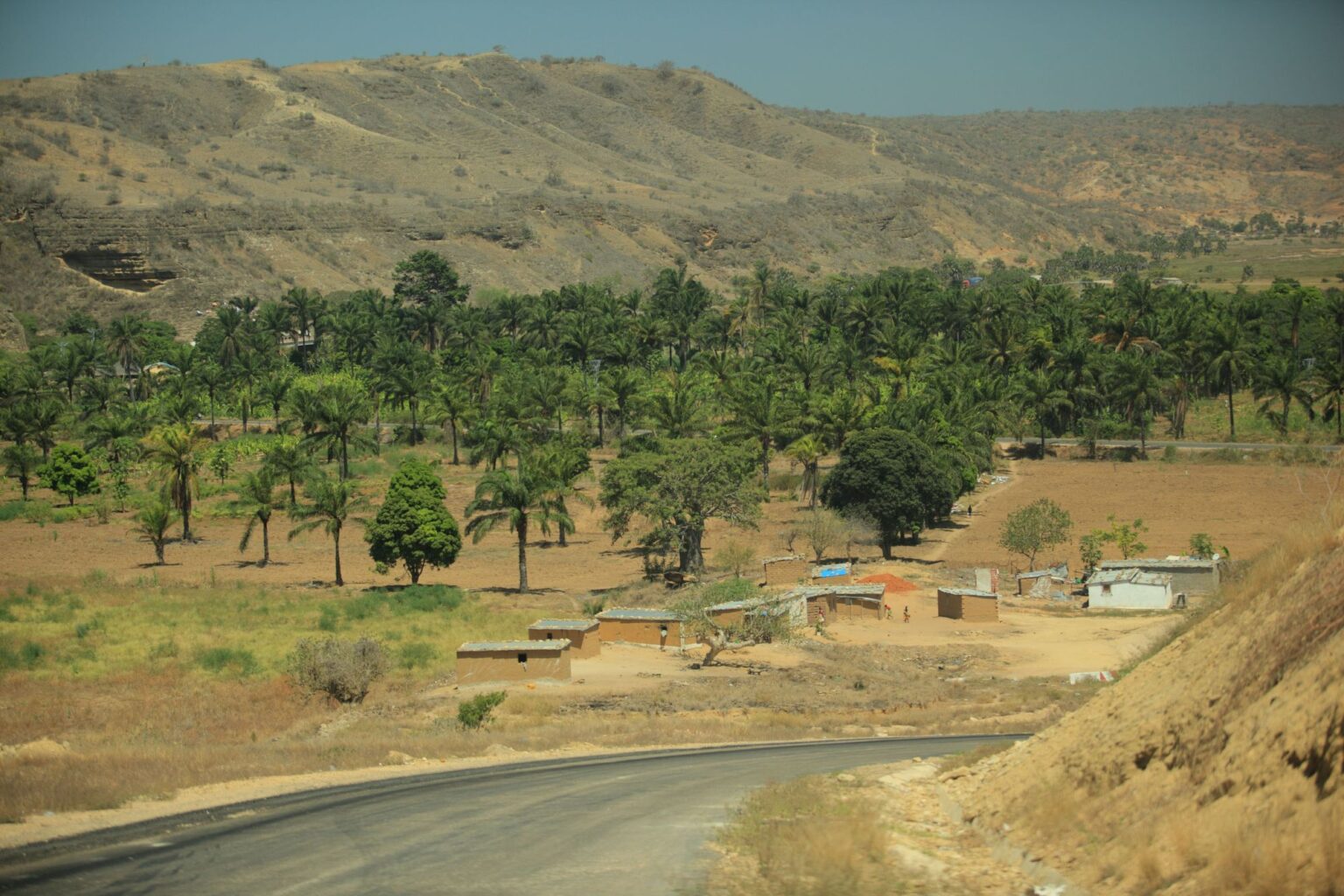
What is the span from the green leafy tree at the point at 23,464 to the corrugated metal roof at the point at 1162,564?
55.0m

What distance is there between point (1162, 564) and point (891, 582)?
9909 mm

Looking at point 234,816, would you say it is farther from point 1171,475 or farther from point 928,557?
point 1171,475

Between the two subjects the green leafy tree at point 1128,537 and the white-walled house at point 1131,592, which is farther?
the green leafy tree at point 1128,537

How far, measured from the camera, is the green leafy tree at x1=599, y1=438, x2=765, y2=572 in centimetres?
5375

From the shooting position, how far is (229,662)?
35.4 meters

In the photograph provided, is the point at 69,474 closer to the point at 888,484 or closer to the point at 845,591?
the point at 888,484

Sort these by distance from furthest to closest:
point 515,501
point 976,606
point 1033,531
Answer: point 1033,531 → point 515,501 → point 976,606

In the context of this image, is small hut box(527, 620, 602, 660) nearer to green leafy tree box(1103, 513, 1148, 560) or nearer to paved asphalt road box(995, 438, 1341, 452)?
green leafy tree box(1103, 513, 1148, 560)

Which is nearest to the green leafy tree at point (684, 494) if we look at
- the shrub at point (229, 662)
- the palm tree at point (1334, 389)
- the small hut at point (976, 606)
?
the small hut at point (976, 606)

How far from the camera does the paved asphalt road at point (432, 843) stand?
1317cm

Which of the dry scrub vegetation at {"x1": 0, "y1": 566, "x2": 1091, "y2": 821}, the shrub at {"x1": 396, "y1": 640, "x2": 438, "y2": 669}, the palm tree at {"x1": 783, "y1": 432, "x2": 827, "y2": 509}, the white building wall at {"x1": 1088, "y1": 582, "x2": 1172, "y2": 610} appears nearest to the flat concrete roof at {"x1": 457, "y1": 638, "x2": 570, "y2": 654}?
the dry scrub vegetation at {"x1": 0, "y1": 566, "x2": 1091, "y2": 821}

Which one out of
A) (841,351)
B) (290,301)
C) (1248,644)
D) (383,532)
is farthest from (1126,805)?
(290,301)

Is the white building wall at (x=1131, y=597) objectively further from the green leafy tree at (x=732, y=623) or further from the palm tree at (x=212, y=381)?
the palm tree at (x=212, y=381)

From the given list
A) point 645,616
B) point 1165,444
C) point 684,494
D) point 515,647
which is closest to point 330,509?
point 684,494
